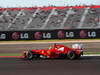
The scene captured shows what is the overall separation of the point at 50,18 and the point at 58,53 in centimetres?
1870

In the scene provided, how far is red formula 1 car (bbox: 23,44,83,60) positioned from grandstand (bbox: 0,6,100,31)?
15.6 metres

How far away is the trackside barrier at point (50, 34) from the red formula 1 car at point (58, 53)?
46.7 ft

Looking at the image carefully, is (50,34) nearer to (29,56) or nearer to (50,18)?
(50,18)

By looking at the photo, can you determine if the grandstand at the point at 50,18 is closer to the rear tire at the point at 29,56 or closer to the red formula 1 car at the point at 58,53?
the red formula 1 car at the point at 58,53

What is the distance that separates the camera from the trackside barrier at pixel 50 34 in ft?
101

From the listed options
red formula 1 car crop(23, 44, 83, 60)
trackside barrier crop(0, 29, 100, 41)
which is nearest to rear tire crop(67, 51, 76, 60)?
red formula 1 car crop(23, 44, 83, 60)

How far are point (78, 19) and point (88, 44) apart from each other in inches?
341

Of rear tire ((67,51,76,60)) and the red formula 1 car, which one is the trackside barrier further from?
rear tire ((67,51,76,60))

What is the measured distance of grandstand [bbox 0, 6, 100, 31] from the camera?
33.2 m

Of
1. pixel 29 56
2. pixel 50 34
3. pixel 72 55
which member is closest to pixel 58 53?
pixel 72 55

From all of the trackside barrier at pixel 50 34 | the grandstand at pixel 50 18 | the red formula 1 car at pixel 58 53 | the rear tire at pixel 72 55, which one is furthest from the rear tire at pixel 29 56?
the grandstand at pixel 50 18

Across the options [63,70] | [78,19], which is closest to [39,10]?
[78,19]

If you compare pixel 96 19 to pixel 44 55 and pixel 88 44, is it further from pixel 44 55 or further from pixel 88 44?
pixel 44 55

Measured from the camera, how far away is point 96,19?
3369 centimetres
